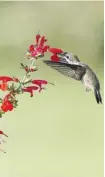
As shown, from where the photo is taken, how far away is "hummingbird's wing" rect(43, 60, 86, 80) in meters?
1.48

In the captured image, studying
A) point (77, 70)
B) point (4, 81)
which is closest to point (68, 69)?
point (77, 70)

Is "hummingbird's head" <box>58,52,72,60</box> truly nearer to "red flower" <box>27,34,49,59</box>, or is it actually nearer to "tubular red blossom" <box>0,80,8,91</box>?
"red flower" <box>27,34,49,59</box>

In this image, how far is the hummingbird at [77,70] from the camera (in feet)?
4.85

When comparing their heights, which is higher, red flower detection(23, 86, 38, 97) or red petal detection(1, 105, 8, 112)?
red flower detection(23, 86, 38, 97)

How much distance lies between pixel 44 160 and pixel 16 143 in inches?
6.7

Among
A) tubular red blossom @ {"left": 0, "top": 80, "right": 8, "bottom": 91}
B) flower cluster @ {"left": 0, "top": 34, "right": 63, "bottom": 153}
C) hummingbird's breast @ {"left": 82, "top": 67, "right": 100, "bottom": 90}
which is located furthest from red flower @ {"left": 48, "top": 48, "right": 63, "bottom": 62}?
tubular red blossom @ {"left": 0, "top": 80, "right": 8, "bottom": 91}

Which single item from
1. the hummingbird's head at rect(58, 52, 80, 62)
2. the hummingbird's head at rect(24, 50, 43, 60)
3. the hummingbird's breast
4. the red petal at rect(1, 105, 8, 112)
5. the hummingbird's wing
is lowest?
the red petal at rect(1, 105, 8, 112)

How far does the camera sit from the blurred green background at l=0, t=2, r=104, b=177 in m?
1.44

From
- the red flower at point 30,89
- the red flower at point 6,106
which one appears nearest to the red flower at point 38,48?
the red flower at point 30,89

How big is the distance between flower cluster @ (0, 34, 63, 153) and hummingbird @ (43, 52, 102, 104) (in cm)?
6

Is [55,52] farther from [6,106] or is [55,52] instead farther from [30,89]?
[6,106]

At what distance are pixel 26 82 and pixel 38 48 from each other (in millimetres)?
190

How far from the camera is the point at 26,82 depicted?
57.2 inches

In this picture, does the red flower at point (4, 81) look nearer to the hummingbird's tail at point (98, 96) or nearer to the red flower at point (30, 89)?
the red flower at point (30, 89)
